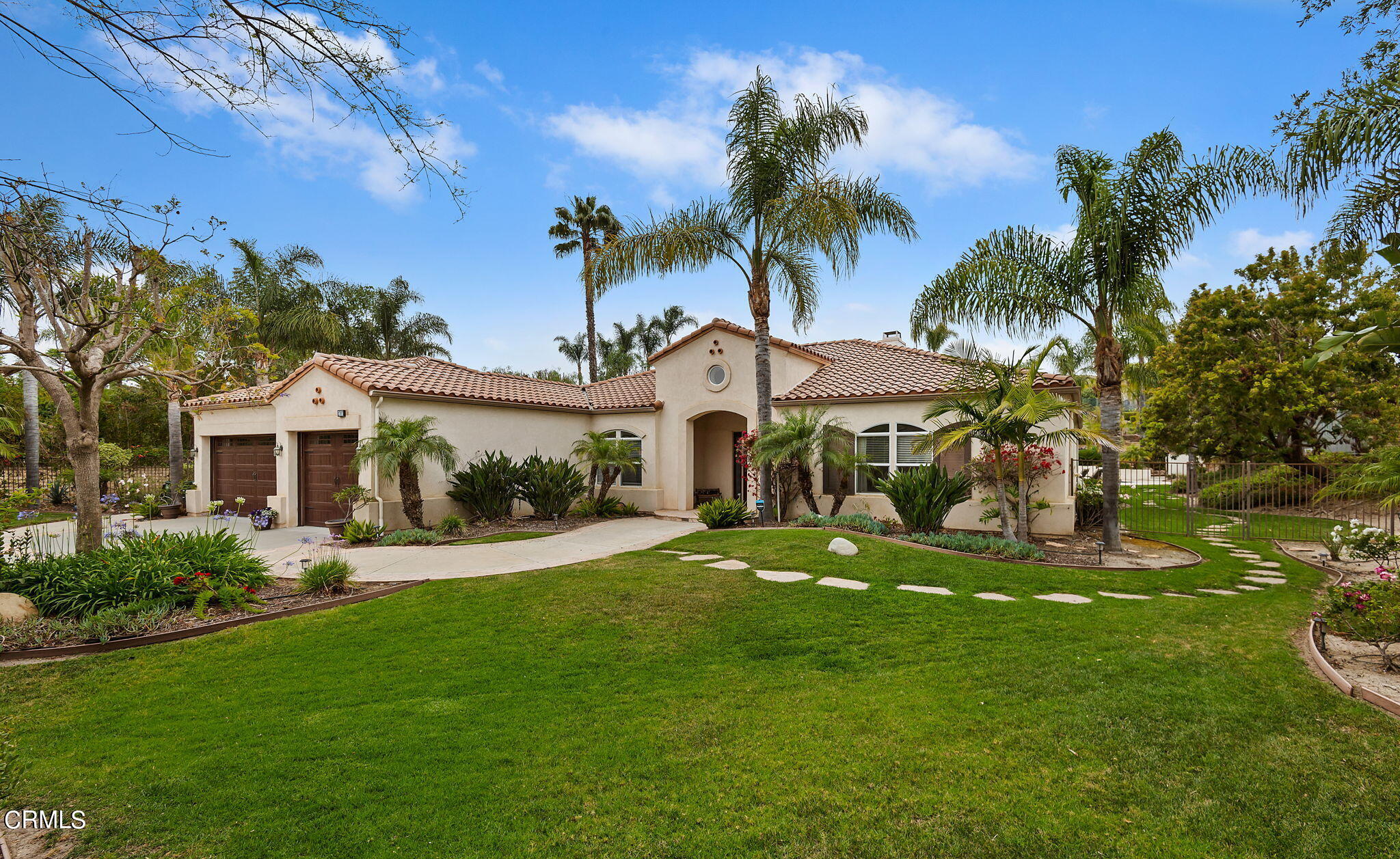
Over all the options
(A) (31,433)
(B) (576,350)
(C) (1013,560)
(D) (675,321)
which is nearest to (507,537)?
(C) (1013,560)

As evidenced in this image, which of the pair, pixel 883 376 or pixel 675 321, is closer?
pixel 883 376

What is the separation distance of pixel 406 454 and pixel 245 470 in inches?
297

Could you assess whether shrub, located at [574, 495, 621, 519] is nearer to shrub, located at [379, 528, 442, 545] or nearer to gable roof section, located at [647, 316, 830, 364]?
gable roof section, located at [647, 316, 830, 364]

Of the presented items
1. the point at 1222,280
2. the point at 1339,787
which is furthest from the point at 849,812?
the point at 1222,280

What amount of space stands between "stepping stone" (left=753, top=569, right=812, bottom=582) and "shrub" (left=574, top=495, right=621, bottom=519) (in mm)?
8675

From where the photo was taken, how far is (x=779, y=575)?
28.2 ft

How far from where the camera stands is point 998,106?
12.3 meters

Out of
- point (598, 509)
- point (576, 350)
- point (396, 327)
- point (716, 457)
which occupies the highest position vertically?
point (576, 350)

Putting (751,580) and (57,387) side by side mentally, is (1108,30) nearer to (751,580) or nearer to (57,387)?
(751,580)

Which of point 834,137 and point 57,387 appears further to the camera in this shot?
point 834,137

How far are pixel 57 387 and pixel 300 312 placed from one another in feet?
64.3

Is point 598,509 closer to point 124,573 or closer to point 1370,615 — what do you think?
point 124,573

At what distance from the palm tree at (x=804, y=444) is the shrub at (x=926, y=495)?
1.58 metres

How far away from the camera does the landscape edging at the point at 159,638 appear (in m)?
6.00
